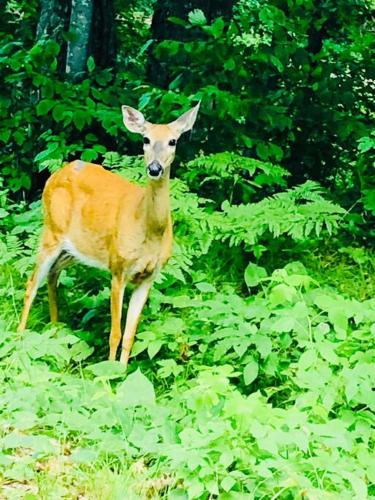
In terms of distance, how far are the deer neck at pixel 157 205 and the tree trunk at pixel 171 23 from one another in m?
2.84

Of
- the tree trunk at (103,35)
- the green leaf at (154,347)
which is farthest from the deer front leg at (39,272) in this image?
the tree trunk at (103,35)

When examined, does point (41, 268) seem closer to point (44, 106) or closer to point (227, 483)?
point (44, 106)

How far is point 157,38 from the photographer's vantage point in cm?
910

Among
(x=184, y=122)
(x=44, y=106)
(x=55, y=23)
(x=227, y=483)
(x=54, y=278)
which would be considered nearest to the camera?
(x=227, y=483)

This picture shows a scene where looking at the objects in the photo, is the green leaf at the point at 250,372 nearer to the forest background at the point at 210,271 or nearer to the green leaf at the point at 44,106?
the forest background at the point at 210,271

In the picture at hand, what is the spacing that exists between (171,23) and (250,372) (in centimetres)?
477

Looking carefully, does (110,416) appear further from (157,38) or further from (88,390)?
(157,38)

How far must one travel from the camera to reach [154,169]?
558 centimetres

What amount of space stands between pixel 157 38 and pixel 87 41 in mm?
691

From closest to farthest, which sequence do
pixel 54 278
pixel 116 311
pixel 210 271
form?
pixel 116 311 < pixel 54 278 < pixel 210 271

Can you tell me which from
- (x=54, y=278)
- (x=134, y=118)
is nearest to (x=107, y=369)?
(x=54, y=278)

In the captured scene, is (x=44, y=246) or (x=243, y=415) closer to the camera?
(x=243, y=415)

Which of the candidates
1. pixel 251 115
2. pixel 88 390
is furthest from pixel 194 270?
pixel 88 390

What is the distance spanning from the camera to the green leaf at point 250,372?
5.11m
